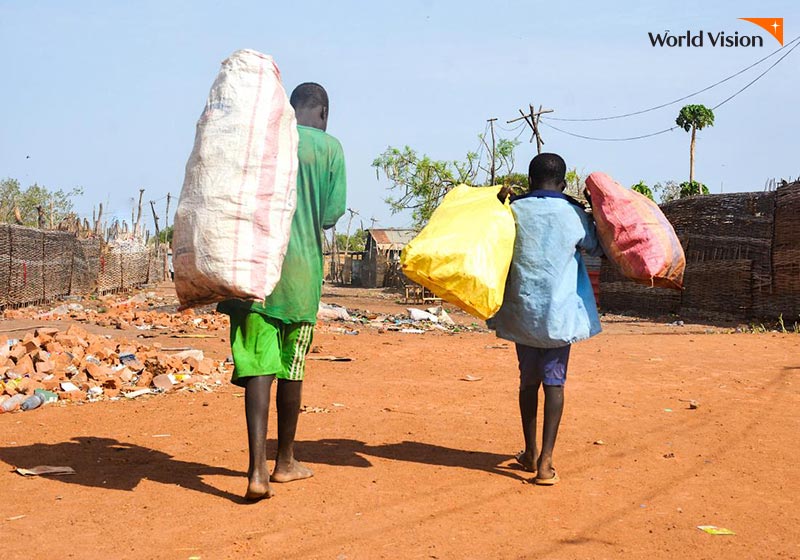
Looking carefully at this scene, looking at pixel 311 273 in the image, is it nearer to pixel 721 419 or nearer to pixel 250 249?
pixel 250 249

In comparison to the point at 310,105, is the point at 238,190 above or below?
below

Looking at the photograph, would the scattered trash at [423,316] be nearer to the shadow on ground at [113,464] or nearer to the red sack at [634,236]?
the shadow on ground at [113,464]

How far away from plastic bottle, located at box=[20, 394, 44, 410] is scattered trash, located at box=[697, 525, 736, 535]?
481 centimetres

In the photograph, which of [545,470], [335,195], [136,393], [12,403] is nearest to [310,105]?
[335,195]

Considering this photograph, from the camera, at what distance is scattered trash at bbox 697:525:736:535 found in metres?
3.39

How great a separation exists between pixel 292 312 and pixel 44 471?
1577 millimetres

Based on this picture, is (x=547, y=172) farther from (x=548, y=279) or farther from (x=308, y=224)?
(x=308, y=224)

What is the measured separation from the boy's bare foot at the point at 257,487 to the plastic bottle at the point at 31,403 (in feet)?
10.5

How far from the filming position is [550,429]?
4.29 m

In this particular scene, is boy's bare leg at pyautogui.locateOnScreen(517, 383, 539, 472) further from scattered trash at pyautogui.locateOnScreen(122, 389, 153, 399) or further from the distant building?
the distant building

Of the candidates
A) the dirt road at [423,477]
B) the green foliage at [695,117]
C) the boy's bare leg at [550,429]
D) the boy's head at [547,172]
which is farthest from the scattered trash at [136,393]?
the green foliage at [695,117]

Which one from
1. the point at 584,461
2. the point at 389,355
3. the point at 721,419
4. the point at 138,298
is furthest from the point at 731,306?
the point at 138,298

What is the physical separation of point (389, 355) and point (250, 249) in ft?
20.6

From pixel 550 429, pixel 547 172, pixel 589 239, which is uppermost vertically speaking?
pixel 547 172
